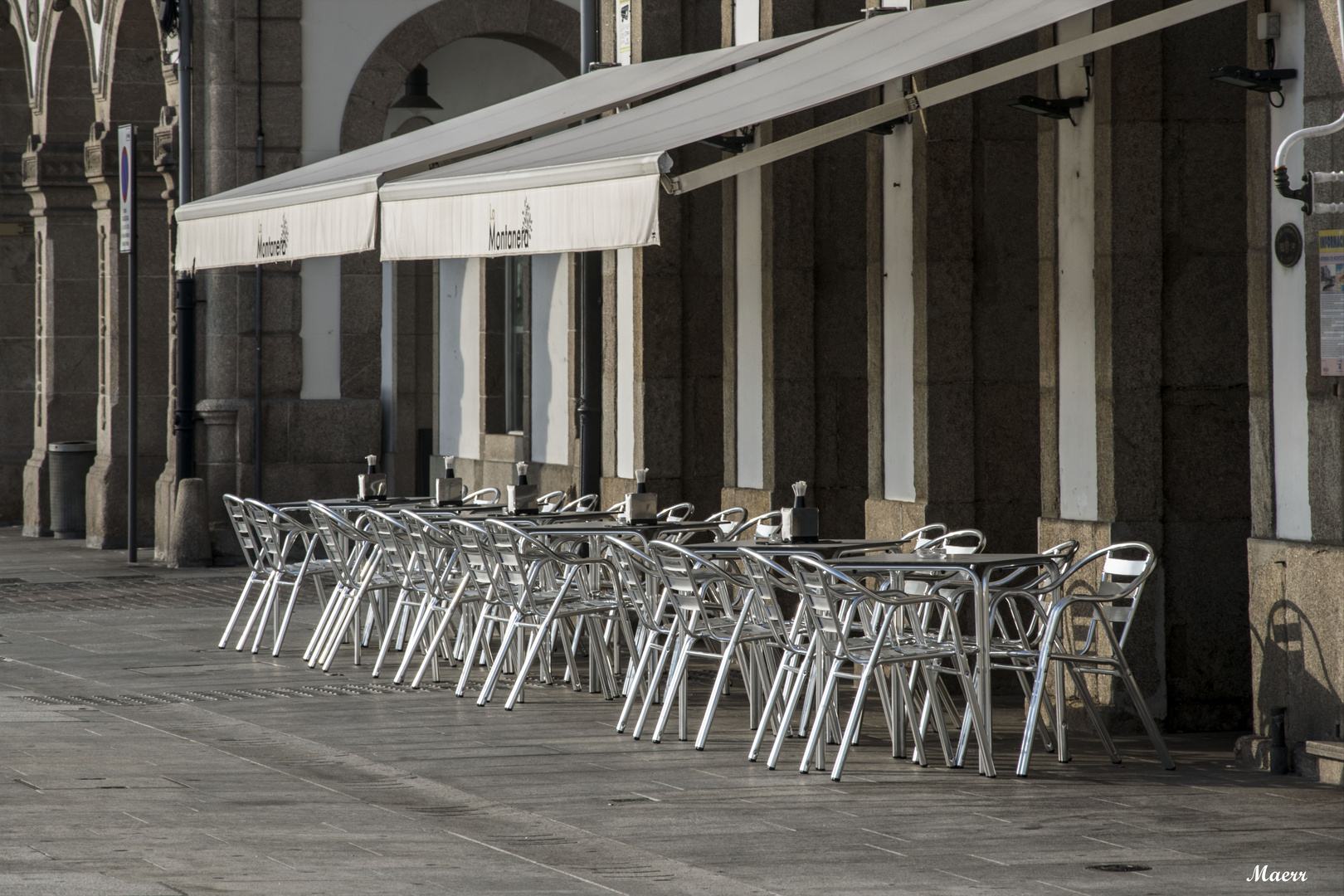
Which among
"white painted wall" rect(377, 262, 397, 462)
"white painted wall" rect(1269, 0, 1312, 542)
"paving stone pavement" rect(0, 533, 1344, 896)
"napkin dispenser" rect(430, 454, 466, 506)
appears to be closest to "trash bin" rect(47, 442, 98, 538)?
"white painted wall" rect(377, 262, 397, 462)

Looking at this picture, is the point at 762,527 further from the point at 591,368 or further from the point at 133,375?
the point at 133,375

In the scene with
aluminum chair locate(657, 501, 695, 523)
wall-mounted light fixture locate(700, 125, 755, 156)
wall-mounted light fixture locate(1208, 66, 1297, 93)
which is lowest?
aluminum chair locate(657, 501, 695, 523)

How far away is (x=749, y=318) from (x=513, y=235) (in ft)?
12.6

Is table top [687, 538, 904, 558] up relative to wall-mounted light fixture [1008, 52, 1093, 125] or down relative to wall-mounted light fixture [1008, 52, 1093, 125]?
down

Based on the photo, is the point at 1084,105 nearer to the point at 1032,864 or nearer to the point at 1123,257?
the point at 1123,257

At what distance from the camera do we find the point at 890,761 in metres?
8.16

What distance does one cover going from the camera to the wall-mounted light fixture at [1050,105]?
9.16 m

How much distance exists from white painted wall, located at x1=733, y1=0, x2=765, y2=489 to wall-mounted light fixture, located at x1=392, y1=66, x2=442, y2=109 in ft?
24.7

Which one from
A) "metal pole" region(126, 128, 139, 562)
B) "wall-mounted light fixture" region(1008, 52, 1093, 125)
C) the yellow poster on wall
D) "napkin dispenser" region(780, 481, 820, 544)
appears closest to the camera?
the yellow poster on wall

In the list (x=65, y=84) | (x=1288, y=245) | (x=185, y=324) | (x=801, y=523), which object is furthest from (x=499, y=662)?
(x=65, y=84)

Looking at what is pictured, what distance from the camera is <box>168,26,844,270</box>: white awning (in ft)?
33.3

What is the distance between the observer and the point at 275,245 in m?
10.9

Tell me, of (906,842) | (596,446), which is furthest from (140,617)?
(906,842)

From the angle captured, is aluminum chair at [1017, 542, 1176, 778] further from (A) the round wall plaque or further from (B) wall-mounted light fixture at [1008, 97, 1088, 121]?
(B) wall-mounted light fixture at [1008, 97, 1088, 121]
